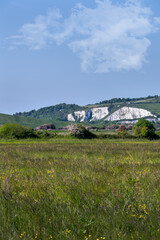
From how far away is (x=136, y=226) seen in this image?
3.14 metres

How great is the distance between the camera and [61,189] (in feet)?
16.1

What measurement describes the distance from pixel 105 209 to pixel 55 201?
0.94 m

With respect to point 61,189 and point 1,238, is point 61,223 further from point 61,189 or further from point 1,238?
point 61,189

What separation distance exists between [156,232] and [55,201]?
1.78 meters

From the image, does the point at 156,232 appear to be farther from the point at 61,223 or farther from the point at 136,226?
the point at 61,223

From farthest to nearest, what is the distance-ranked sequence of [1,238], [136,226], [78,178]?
[78,178] < [136,226] < [1,238]

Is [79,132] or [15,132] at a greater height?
[15,132]

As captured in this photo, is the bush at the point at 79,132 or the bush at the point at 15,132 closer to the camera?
the bush at the point at 15,132

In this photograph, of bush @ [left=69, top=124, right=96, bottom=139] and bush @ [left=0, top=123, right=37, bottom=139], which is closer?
bush @ [left=0, top=123, right=37, bottom=139]

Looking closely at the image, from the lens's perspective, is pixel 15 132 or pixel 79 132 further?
pixel 79 132

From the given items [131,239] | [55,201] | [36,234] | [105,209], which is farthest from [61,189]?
[131,239]

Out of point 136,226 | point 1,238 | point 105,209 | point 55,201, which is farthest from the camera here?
point 55,201

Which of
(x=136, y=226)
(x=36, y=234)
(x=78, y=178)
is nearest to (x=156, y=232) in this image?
(x=136, y=226)

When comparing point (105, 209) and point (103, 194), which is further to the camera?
point (103, 194)
